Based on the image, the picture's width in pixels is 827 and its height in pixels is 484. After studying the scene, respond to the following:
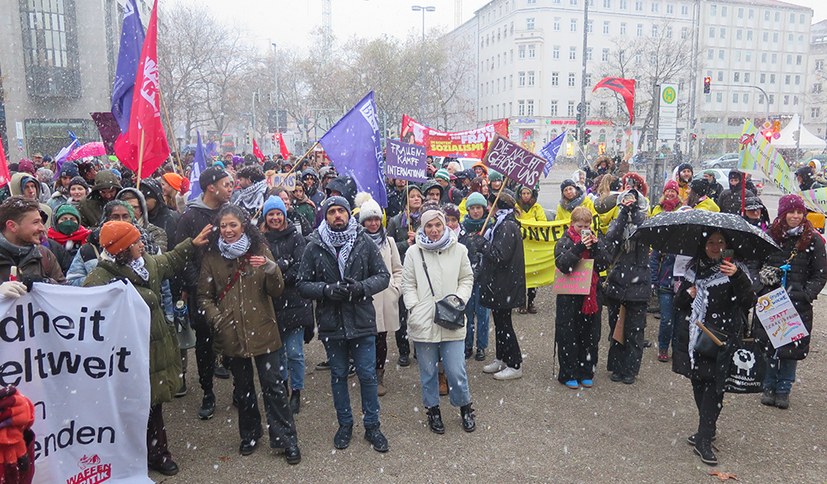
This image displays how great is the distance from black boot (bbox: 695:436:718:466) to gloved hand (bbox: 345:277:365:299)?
2.71 m

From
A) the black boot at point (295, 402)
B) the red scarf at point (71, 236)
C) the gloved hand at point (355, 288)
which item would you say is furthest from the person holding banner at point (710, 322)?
the red scarf at point (71, 236)

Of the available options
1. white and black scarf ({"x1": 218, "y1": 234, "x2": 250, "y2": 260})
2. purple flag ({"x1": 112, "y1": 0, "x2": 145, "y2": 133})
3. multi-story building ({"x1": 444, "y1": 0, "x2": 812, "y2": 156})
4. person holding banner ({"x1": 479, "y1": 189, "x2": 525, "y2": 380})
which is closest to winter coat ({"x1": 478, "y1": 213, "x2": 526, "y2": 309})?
person holding banner ({"x1": 479, "y1": 189, "x2": 525, "y2": 380})

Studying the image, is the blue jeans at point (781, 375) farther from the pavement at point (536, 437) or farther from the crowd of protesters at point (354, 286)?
the pavement at point (536, 437)

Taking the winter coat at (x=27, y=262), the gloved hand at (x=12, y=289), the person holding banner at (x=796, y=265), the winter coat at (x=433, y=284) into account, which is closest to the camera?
the gloved hand at (x=12, y=289)

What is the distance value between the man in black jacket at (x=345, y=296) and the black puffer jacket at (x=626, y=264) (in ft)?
8.07

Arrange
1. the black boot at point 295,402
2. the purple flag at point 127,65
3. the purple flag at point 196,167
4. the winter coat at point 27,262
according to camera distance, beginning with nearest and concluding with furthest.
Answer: the winter coat at point 27,262 < the black boot at point 295,402 < the purple flag at point 127,65 < the purple flag at point 196,167

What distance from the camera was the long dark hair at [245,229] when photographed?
4.23 metres

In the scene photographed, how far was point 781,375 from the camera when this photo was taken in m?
5.29

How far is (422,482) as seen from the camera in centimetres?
415

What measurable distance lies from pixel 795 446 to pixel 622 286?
1.90m

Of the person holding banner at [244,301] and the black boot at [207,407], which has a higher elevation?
the person holding banner at [244,301]

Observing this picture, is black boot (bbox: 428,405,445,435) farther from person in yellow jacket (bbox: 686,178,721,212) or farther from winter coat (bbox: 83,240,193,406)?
person in yellow jacket (bbox: 686,178,721,212)

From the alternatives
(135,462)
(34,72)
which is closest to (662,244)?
(135,462)

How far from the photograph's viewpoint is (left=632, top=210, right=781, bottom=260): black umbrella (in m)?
4.04
